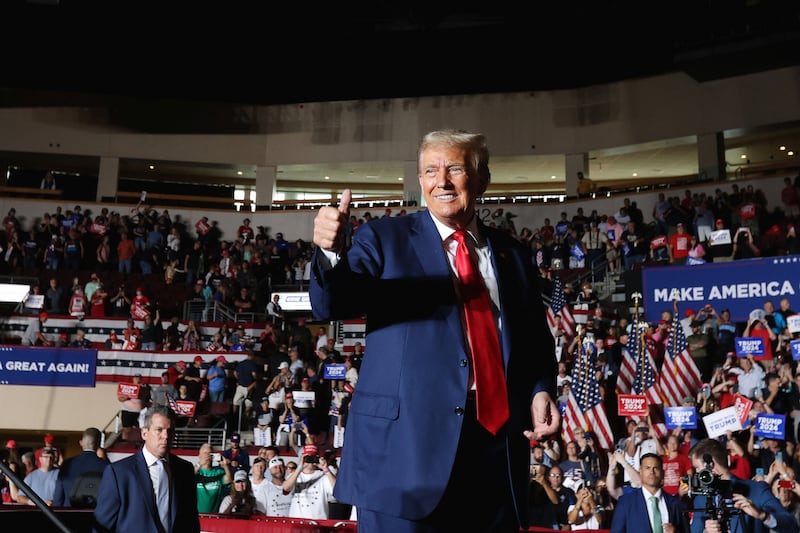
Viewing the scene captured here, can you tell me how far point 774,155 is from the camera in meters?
31.5

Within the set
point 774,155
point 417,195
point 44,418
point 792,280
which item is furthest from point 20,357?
point 774,155

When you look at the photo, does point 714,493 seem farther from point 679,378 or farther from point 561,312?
point 561,312

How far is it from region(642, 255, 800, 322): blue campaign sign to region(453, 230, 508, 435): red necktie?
14.5 meters

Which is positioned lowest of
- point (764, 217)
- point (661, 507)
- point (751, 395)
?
point (661, 507)

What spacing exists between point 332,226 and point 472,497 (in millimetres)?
835

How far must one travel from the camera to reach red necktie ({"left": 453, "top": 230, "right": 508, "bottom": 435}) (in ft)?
8.34

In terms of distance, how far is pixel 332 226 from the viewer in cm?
243

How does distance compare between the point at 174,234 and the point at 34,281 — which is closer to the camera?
the point at 34,281

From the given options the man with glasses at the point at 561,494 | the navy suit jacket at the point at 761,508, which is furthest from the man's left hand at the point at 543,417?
the man with glasses at the point at 561,494

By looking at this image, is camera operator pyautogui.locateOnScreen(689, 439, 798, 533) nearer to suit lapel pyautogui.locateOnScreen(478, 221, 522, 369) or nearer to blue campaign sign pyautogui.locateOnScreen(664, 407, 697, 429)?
suit lapel pyautogui.locateOnScreen(478, 221, 522, 369)

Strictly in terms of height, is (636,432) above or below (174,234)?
below

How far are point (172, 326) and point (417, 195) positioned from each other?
1042 cm

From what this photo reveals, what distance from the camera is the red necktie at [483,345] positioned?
8.34 feet

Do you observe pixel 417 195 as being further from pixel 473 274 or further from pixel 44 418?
pixel 473 274
